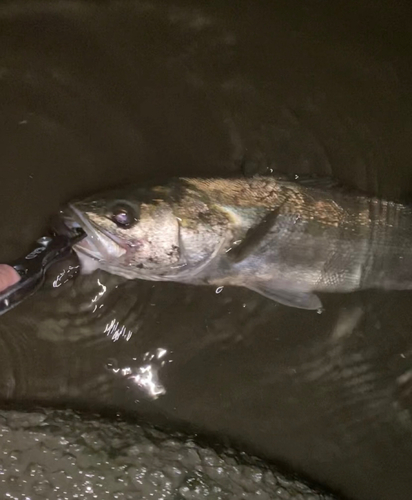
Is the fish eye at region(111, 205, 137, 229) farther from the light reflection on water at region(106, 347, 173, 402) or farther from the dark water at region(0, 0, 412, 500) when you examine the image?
the light reflection on water at region(106, 347, 173, 402)

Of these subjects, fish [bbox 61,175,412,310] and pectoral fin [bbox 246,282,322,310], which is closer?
fish [bbox 61,175,412,310]

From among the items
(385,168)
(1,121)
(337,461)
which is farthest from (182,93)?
(337,461)

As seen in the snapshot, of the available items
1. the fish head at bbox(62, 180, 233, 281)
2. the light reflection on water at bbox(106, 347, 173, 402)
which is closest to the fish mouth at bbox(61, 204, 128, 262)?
the fish head at bbox(62, 180, 233, 281)

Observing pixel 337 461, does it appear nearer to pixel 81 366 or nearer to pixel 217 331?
pixel 217 331

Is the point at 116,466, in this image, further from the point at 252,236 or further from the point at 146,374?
the point at 252,236

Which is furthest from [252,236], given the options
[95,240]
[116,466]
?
[116,466]

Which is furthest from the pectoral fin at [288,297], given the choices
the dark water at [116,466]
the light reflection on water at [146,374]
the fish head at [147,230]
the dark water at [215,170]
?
the dark water at [116,466]
